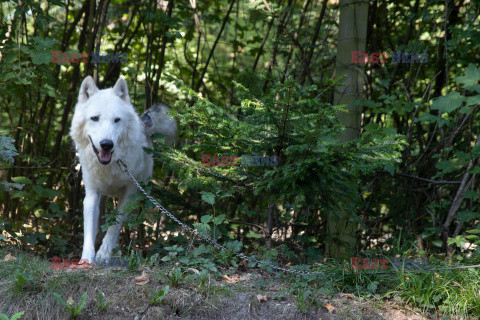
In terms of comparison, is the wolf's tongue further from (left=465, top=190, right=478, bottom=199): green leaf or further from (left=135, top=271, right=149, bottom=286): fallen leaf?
(left=465, top=190, right=478, bottom=199): green leaf

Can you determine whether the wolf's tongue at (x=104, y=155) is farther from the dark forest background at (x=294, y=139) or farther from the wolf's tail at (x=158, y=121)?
the wolf's tail at (x=158, y=121)

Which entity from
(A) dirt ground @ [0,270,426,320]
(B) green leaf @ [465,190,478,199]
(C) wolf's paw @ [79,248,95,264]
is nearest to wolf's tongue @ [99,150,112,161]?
(C) wolf's paw @ [79,248,95,264]

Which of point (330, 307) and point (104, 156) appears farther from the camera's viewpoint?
point (104, 156)

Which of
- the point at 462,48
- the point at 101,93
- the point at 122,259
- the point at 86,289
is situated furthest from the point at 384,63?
the point at 86,289

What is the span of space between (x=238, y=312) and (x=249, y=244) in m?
2.53

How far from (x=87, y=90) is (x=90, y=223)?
1304mm

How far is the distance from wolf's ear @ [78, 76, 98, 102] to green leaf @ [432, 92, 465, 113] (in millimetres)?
3286

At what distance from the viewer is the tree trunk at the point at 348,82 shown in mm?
4656

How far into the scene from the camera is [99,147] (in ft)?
12.8

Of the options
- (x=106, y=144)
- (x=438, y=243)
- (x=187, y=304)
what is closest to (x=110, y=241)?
(x=106, y=144)

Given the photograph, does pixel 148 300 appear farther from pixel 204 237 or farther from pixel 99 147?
Answer: pixel 99 147

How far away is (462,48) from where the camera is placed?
517cm

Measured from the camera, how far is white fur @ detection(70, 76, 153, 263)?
13.2ft

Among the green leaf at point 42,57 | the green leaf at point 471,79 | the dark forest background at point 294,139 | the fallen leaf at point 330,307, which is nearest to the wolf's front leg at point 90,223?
the dark forest background at point 294,139
